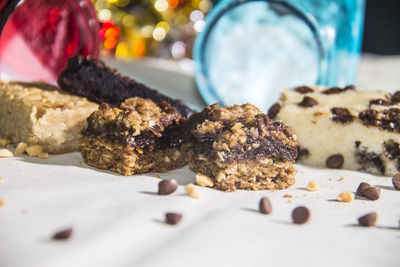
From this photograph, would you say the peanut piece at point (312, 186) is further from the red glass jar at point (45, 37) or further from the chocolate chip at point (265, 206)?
the red glass jar at point (45, 37)

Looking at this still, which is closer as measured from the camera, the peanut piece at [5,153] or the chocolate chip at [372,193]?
the chocolate chip at [372,193]

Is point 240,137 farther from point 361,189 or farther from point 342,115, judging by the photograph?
point 342,115

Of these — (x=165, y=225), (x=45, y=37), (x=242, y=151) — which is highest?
(x=45, y=37)

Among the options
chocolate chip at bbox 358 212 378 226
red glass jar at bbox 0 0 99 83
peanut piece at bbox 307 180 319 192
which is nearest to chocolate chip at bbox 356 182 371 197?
peanut piece at bbox 307 180 319 192

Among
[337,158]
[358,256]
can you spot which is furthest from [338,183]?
[358,256]

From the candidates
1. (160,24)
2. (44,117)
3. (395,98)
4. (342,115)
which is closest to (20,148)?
(44,117)

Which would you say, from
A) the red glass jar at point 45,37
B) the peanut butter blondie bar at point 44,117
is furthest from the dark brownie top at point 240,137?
the red glass jar at point 45,37
